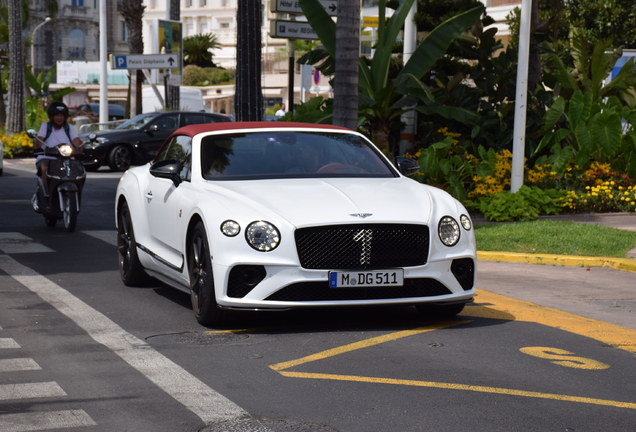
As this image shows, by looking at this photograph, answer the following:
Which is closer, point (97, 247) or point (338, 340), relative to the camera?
point (338, 340)

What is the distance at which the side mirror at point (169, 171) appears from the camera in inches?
326

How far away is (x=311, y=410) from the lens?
520cm

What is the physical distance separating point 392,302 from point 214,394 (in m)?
2.00

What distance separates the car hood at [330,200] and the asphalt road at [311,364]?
853 millimetres

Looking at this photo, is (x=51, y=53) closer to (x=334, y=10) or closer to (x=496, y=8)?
(x=496, y=8)

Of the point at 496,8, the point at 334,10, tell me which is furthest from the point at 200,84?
the point at 334,10

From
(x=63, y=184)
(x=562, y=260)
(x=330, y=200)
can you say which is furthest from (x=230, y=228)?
(x=63, y=184)

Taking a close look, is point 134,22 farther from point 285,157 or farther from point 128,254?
point 285,157

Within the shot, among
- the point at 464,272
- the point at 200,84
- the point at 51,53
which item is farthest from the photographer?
the point at 51,53

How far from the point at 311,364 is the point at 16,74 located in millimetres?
33284

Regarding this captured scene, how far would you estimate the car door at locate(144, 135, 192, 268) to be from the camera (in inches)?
319

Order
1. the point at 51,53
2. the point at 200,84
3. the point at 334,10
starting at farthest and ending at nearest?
the point at 51,53
the point at 200,84
the point at 334,10

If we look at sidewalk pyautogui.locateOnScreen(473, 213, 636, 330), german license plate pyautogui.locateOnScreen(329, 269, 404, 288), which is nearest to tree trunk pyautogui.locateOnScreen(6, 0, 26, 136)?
sidewalk pyautogui.locateOnScreen(473, 213, 636, 330)

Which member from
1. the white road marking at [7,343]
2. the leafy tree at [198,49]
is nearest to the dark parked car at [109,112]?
the leafy tree at [198,49]
